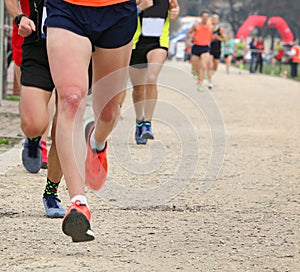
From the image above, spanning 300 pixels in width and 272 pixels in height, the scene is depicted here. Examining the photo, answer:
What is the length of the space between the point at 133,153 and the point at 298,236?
399cm

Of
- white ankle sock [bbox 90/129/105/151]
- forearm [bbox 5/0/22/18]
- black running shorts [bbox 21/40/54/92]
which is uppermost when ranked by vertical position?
forearm [bbox 5/0/22/18]

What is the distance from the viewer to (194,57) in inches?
867

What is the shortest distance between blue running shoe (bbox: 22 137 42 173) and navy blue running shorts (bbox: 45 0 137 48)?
87.5 inches

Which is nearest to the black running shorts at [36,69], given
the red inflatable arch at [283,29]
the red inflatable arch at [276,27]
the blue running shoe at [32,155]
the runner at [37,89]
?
the runner at [37,89]

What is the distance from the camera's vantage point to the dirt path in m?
4.27

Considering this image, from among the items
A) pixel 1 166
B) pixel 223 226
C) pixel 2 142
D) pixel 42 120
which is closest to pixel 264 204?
pixel 223 226

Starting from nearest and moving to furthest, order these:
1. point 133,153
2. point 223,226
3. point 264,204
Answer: point 223,226 < point 264,204 < point 133,153

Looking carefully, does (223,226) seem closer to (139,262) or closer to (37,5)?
(139,262)

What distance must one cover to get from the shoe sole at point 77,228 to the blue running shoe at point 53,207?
46.6 inches

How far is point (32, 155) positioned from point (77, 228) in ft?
9.33

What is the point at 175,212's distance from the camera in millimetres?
5652

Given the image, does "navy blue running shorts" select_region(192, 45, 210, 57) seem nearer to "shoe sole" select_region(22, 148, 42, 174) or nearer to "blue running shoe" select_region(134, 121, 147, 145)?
"blue running shoe" select_region(134, 121, 147, 145)

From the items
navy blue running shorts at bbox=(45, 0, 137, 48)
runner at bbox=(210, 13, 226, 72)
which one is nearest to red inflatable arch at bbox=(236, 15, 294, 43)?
runner at bbox=(210, 13, 226, 72)

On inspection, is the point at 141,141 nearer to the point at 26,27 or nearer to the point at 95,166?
the point at 95,166
